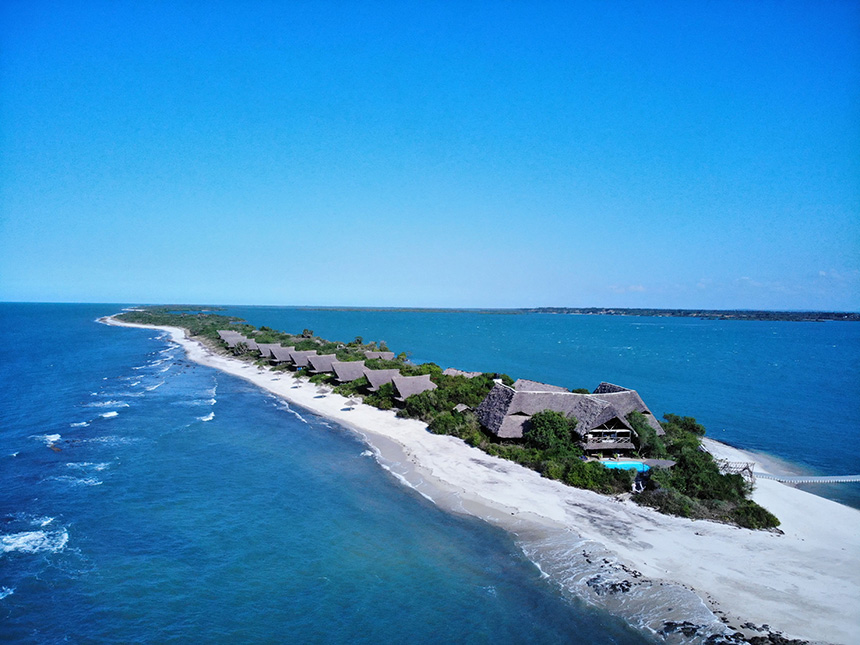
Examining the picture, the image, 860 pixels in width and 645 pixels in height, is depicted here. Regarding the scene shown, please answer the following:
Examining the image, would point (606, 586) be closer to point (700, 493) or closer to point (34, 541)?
point (700, 493)

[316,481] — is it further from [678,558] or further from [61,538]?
[678,558]

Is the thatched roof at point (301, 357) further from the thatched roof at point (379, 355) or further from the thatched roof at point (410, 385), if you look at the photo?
the thatched roof at point (410, 385)

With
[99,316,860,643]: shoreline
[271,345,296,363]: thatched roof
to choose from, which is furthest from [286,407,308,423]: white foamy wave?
[271,345,296,363]: thatched roof

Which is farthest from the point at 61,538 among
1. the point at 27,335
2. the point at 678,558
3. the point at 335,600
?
the point at 27,335

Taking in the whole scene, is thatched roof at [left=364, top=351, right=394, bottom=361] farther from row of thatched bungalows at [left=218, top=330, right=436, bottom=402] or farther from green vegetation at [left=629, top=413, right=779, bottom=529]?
green vegetation at [left=629, top=413, right=779, bottom=529]

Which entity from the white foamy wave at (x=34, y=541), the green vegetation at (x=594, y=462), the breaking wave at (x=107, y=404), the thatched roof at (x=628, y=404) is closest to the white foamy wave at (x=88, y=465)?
the white foamy wave at (x=34, y=541)

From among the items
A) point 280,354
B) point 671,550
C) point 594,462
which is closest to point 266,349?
point 280,354
